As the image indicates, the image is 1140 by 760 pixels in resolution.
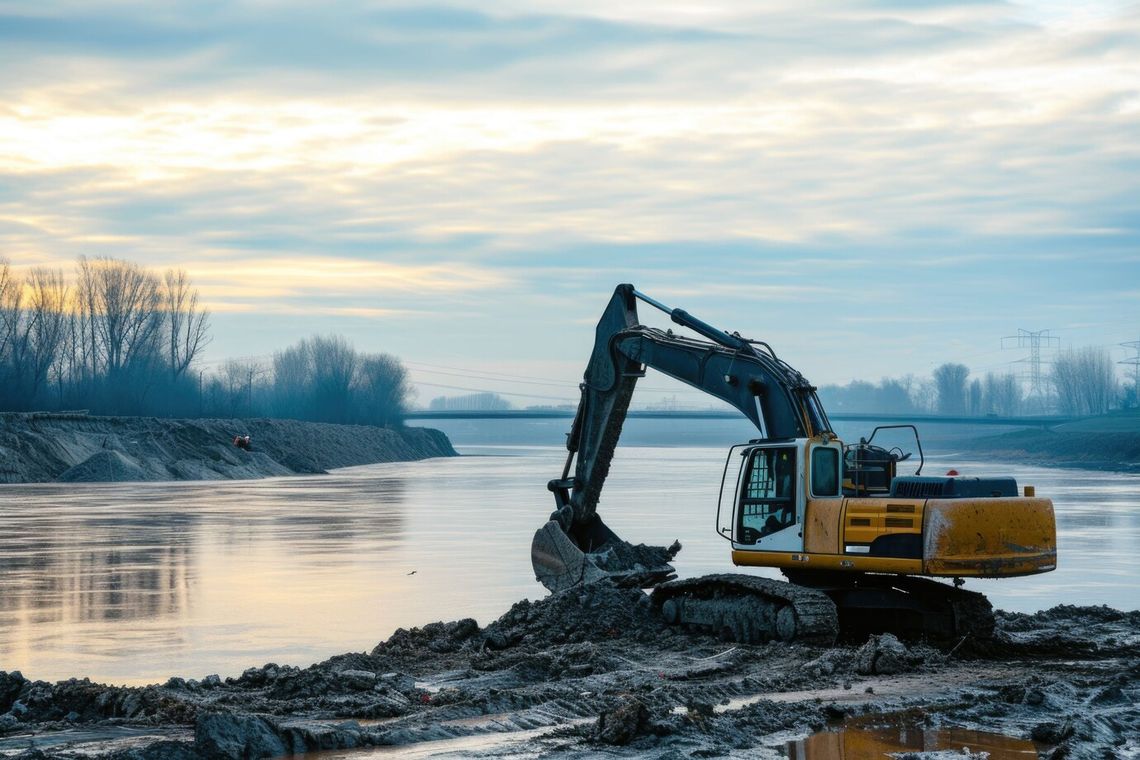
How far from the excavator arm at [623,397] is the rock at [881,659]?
2.81 metres

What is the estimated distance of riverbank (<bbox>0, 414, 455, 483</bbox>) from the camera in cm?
6531

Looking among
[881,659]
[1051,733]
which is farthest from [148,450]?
[1051,733]

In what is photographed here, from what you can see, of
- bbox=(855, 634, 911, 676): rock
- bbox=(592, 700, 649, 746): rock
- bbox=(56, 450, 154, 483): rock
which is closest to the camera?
bbox=(592, 700, 649, 746): rock

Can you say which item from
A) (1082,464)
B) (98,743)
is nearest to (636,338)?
(98,743)

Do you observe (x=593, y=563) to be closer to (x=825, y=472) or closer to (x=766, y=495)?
(x=766, y=495)

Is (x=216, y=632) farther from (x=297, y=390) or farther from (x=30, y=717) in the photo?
(x=297, y=390)

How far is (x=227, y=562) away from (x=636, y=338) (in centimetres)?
1080

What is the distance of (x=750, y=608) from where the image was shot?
14508 mm

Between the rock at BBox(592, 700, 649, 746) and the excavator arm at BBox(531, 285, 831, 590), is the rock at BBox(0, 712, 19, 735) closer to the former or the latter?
the rock at BBox(592, 700, 649, 746)

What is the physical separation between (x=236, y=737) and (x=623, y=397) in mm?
8973

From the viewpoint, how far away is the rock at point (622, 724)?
965 centimetres

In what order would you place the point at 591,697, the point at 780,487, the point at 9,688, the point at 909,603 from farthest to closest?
1. the point at 780,487
2. the point at 909,603
3. the point at 591,697
4. the point at 9,688

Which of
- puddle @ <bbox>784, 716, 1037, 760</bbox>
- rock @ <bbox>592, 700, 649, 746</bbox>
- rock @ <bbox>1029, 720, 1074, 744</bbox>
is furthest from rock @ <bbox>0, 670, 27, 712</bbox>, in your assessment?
rock @ <bbox>1029, 720, 1074, 744</bbox>

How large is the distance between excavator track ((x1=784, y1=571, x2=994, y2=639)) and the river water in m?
4.70
